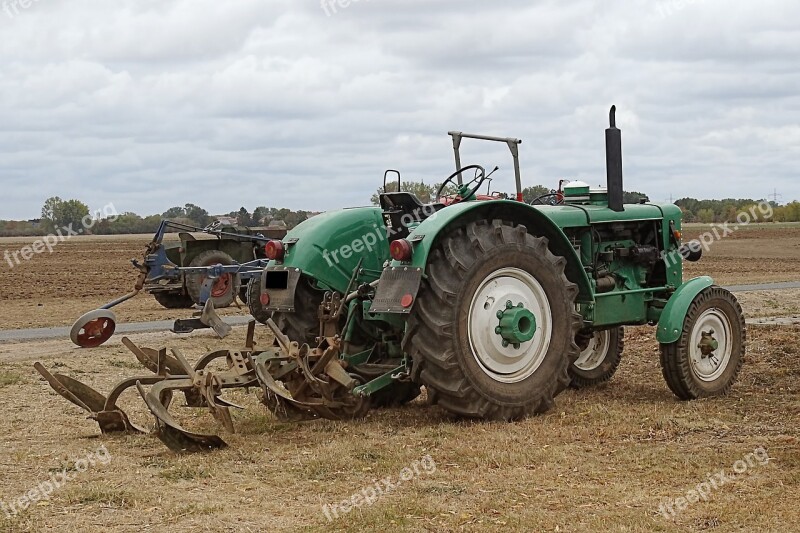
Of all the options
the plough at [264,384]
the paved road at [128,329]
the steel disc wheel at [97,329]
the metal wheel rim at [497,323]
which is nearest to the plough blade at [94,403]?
the plough at [264,384]

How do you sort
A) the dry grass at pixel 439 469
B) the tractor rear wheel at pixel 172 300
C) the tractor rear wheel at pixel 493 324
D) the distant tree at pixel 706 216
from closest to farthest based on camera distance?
1. the dry grass at pixel 439 469
2. the tractor rear wheel at pixel 493 324
3. the tractor rear wheel at pixel 172 300
4. the distant tree at pixel 706 216

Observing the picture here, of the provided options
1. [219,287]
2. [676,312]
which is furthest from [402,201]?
[219,287]

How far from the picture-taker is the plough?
654cm

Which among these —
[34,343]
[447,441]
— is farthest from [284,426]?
[34,343]

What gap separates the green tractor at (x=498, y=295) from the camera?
672 cm

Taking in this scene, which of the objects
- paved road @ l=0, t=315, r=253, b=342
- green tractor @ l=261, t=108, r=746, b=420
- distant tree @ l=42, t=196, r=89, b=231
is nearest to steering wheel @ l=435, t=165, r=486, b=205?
green tractor @ l=261, t=108, r=746, b=420

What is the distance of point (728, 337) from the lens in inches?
325

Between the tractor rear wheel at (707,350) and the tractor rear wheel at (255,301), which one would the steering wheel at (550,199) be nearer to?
the tractor rear wheel at (707,350)

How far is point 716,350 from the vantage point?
320 inches

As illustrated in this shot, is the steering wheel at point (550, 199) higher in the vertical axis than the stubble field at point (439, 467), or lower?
higher

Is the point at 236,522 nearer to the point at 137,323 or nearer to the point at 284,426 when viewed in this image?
the point at 284,426

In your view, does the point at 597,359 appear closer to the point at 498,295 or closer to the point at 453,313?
the point at 498,295

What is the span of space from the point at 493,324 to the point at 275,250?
1.96 m

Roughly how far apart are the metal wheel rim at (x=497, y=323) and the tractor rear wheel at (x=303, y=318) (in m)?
1.46
